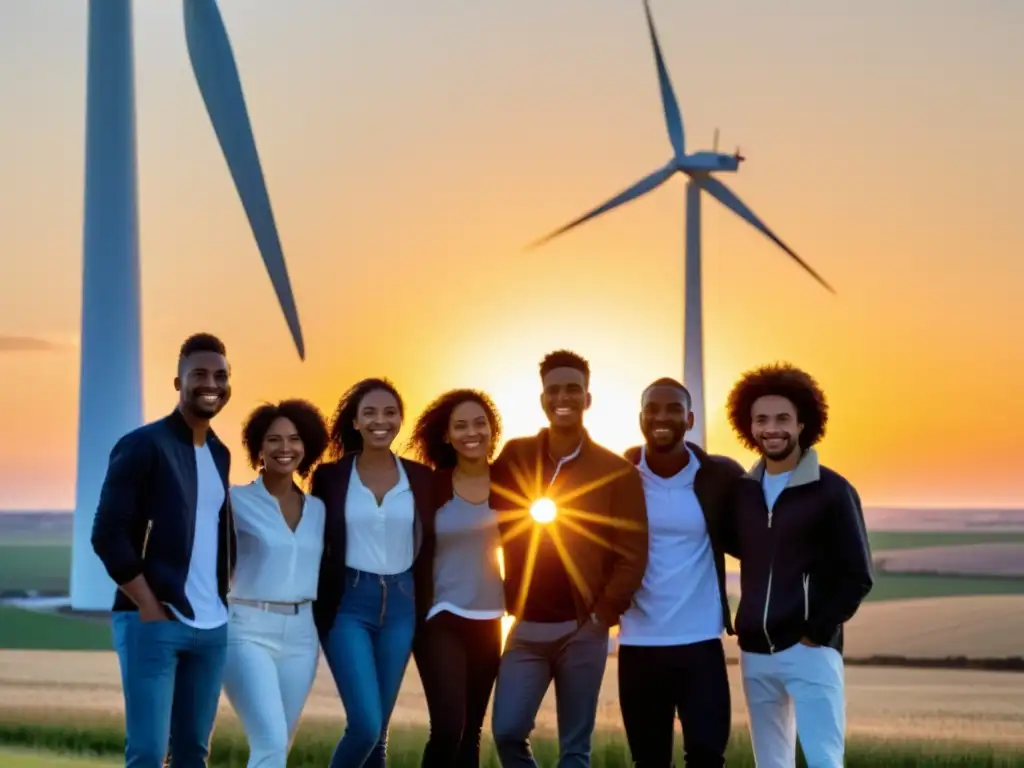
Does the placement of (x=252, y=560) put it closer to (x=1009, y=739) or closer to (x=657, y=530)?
(x=657, y=530)

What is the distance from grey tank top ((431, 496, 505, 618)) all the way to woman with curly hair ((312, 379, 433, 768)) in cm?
13

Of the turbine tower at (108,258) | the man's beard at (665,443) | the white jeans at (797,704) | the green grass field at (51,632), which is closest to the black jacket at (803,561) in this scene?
the white jeans at (797,704)

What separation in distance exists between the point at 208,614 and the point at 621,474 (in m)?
3.44

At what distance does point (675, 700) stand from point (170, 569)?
4133 millimetres

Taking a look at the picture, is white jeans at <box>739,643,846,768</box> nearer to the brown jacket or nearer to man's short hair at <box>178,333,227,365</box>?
the brown jacket

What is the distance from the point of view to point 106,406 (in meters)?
36.7

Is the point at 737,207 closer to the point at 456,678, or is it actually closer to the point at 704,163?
the point at 704,163

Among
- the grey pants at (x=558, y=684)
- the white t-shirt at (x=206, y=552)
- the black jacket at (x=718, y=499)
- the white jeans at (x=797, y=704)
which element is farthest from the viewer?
the grey pants at (x=558, y=684)

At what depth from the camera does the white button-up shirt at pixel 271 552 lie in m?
12.6

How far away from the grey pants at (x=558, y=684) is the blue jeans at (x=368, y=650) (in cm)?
90

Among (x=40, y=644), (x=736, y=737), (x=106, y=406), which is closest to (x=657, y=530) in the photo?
(x=736, y=737)

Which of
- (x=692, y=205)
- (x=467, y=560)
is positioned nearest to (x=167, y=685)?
(x=467, y=560)

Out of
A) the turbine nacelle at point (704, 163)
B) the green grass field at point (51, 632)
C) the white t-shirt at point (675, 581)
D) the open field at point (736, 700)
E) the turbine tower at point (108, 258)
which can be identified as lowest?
the green grass field at point (51, 632)

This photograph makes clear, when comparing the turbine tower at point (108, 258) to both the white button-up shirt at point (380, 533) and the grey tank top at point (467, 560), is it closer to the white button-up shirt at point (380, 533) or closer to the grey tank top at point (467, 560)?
the white button-up shirt at point (380, 533)
